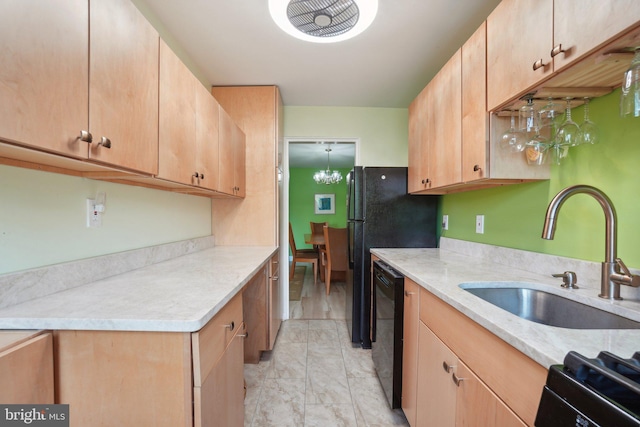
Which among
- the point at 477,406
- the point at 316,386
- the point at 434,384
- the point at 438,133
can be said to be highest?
the point at 438,133

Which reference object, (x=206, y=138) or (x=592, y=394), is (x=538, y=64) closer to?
(x=592, y=394)

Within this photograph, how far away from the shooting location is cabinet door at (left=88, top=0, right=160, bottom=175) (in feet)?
2.74

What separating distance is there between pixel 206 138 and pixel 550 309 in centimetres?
196

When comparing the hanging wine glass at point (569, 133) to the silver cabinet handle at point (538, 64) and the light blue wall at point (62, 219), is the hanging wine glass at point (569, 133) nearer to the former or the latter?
the silver cabinet handle at point (538, 64)

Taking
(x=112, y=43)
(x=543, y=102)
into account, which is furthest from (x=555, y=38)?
(x=112, y=43)

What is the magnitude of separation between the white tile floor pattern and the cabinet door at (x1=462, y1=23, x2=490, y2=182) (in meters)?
1.47

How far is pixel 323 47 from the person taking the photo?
1.90 metres

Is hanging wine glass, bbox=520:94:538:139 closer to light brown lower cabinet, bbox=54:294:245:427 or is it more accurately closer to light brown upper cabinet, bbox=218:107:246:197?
light brown lower cabinet, bbox=54:294:245:427

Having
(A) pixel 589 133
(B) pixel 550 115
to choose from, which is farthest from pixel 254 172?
(A) pixel 589 133

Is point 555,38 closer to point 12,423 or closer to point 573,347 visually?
point 573,347

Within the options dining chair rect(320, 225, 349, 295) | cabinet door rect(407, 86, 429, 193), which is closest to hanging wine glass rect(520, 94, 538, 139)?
cabinet door rect(407, 86, 429, 193)

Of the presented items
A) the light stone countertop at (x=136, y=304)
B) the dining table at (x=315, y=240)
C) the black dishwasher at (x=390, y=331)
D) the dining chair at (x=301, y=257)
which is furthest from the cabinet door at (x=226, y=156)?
the dining table at (x=315, y=240)

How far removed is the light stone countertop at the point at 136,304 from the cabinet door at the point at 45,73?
0.46m

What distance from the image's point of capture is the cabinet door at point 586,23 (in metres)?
0.70
